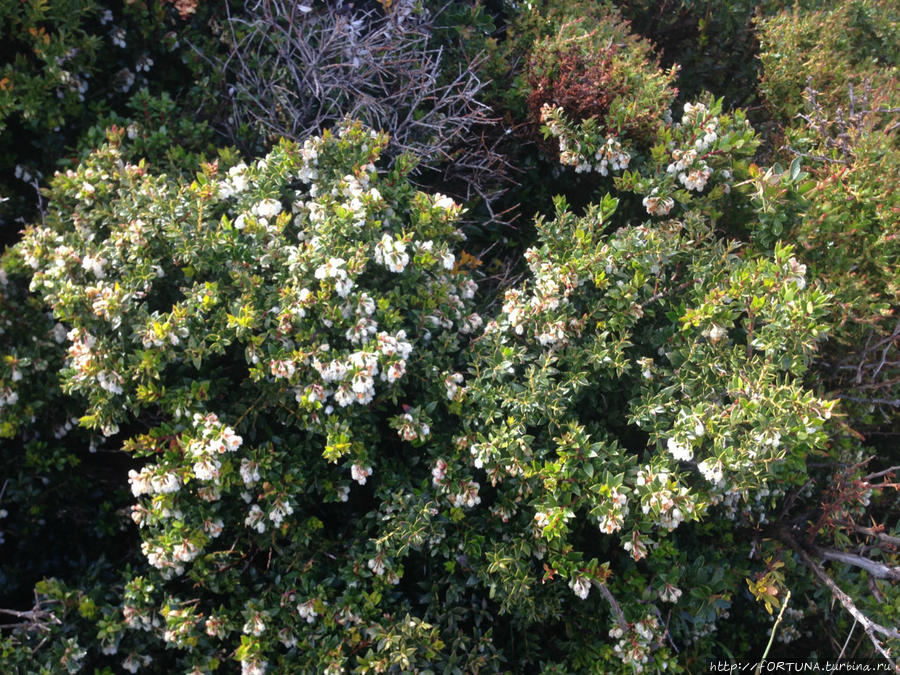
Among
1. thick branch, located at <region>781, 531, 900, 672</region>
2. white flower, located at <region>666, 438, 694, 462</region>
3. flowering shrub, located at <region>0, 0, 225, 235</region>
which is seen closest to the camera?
white flower, located at <region>666, 438, 694, 462</region>

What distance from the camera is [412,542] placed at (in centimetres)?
241

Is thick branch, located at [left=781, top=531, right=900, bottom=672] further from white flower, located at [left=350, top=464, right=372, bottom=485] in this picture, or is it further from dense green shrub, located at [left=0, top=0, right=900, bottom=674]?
white flower, located at [left=350, top=464, right=372, bottom=485]

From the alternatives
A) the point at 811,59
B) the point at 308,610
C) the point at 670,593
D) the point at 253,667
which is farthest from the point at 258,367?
the point at 811,59

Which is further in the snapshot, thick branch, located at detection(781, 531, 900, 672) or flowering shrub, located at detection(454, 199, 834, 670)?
thick branch, located at detection(781, 531, 900, 672)

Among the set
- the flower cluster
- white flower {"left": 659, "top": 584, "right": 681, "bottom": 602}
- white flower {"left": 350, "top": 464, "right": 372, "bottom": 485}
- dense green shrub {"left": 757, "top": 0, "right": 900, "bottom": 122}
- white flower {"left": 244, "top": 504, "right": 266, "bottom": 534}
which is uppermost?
dense green shrub {"left": 757, "top": 0, "right": 900, "bottom": 122}

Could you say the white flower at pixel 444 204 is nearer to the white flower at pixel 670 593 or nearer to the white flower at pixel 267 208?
the white flower at pixel 267 208

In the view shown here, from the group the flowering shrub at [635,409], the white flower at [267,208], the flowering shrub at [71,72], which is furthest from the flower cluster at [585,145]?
the flowering shrub at [71,72]

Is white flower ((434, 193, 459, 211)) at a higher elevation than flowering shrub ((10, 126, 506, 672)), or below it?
higher

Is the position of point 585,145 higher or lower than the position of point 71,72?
higher

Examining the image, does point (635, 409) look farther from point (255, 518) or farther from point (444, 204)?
point (255, 518)

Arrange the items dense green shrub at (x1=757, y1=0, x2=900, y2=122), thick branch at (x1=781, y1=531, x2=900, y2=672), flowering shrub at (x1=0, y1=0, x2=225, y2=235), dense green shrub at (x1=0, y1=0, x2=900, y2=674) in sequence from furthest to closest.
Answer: dense green shrub at (x1=757, y1=0, x2=900, y2=122) → flowering shrub at (x1=0, y1=0, x2=225, y2=235) → thick branch at (x1=781, y1=531, x2=900, y2=672) → dense green shrub at (x1=0, y1=0, x2=900, y2=674)

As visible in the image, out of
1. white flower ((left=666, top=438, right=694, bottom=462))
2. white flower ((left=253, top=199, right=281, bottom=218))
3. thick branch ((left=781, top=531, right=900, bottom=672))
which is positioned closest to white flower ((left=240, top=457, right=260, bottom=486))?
white flower ((left=253, top=199, right=281, bottom=218))

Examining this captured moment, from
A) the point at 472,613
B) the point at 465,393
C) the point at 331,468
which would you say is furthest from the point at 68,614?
the point at 465,393

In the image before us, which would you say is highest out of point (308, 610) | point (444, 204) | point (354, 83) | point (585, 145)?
point (585, 145)
